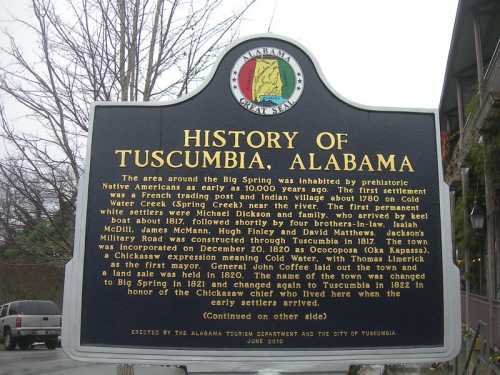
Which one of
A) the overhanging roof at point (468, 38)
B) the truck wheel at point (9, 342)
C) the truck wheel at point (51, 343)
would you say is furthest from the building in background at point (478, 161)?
the truck wheel at point (9, 342)

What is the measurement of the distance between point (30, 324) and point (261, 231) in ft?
53.7

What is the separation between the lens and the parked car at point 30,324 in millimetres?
18266

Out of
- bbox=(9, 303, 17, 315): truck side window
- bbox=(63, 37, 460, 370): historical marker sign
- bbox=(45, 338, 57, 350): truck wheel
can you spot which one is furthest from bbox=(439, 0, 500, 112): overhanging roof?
bbox=(9, 303, 17, 315): truck side window

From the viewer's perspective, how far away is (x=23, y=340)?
18.6m

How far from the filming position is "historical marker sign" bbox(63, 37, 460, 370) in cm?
419

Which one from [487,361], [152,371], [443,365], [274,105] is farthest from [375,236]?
[152,371]

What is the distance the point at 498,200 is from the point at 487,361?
6306mm

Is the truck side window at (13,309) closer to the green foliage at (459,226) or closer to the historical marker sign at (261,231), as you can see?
the green foliage at (459,226)

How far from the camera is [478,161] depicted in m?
12.1

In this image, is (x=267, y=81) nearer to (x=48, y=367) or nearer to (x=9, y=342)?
(x=48, y=367)

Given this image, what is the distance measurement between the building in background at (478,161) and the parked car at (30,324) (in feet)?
42.7

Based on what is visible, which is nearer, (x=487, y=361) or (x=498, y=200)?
(x=487, y=361)

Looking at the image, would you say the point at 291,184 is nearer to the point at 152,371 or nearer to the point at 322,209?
the point at 322,209

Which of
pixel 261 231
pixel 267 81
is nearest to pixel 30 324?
pixel 261 231
